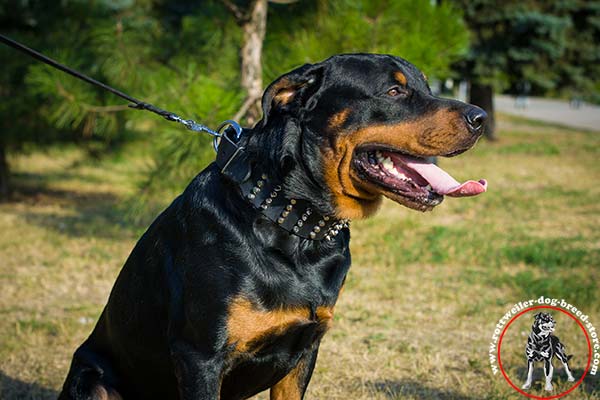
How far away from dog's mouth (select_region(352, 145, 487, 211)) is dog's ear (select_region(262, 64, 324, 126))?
11.7 inches

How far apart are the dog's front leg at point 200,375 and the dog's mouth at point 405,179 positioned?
905 mm

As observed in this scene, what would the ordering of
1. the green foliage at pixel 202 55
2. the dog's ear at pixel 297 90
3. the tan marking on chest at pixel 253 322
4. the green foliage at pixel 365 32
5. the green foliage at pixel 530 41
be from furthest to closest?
the green foliage at pixel 530 41 → the green foliage at pixel 365 32 → the green foliage at pixel 202 55 → the dog's ear at pixel 297 90 → the tan marking on chest at pixel 253 322

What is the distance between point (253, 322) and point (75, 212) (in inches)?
293

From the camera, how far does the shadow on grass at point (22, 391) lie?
12.4ft

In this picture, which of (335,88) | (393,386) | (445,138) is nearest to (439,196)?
(445,138)

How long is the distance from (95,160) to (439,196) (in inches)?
328

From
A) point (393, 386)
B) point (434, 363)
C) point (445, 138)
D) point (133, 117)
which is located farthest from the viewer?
point (133, 117)

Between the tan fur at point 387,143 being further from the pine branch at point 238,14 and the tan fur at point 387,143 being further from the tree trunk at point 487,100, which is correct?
the tree trunk at point 487,100

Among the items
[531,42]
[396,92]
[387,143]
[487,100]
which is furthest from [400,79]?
[487,100]

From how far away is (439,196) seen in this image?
2742mm

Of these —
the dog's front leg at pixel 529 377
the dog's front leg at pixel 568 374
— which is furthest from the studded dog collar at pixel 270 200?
the dog's front leg at pixel 568 374

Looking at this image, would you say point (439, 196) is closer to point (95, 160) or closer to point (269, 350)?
point (269, 350)

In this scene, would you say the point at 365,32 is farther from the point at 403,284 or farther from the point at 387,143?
the point at 387,143

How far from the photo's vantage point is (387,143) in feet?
8.84
